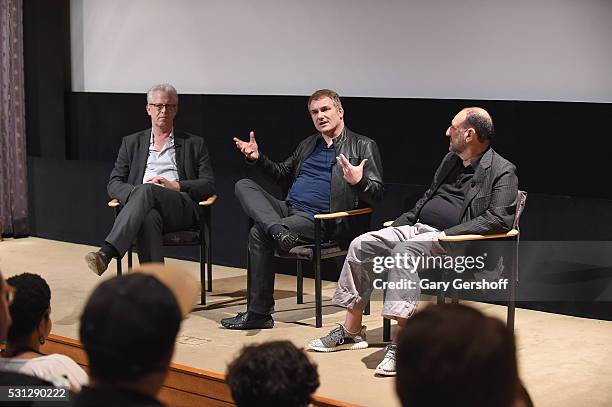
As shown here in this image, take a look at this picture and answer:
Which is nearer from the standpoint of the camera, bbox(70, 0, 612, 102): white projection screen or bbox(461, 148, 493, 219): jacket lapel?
bbox(461, 148, 493, 219): jacket lapel

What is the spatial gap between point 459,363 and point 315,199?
147 inches

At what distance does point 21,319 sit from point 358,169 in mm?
2554

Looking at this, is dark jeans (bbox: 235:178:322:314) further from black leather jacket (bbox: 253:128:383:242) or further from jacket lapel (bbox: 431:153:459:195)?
jacket lapel (bbox: 431:153:459:195)

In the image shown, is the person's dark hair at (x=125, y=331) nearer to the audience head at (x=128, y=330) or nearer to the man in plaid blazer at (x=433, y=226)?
the audience head at (x=128, y=330)

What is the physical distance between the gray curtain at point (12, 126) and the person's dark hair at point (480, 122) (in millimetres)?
4309

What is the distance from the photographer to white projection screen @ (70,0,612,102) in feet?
17.9

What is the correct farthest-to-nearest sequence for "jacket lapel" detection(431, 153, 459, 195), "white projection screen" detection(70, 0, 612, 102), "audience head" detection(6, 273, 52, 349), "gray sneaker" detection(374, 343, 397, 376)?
"white projection screen" detection(70, 0, 612, 102) < "jacket lapel" detection(431, 153, 459, 195) < "gray sneaker" detection(374, 343, 397, 376) < "audience head" detection(6, 273, 52, 349)

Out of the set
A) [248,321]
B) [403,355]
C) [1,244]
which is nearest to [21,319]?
[403,355]

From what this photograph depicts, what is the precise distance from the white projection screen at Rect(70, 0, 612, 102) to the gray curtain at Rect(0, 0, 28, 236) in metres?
0.45

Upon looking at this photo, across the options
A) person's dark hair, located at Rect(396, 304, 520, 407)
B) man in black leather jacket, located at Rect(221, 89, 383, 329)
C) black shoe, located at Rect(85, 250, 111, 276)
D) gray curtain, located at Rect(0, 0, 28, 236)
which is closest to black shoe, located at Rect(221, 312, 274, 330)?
man in black leather jacket, located at Rect(221, 89, 383, 329)

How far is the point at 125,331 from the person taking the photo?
1.70 meters

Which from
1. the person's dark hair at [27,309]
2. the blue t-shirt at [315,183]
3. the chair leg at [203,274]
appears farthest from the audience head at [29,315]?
the chair leg at [203,274]

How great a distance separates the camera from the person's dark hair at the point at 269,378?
205 cm

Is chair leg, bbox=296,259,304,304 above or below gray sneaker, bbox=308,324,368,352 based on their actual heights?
above
